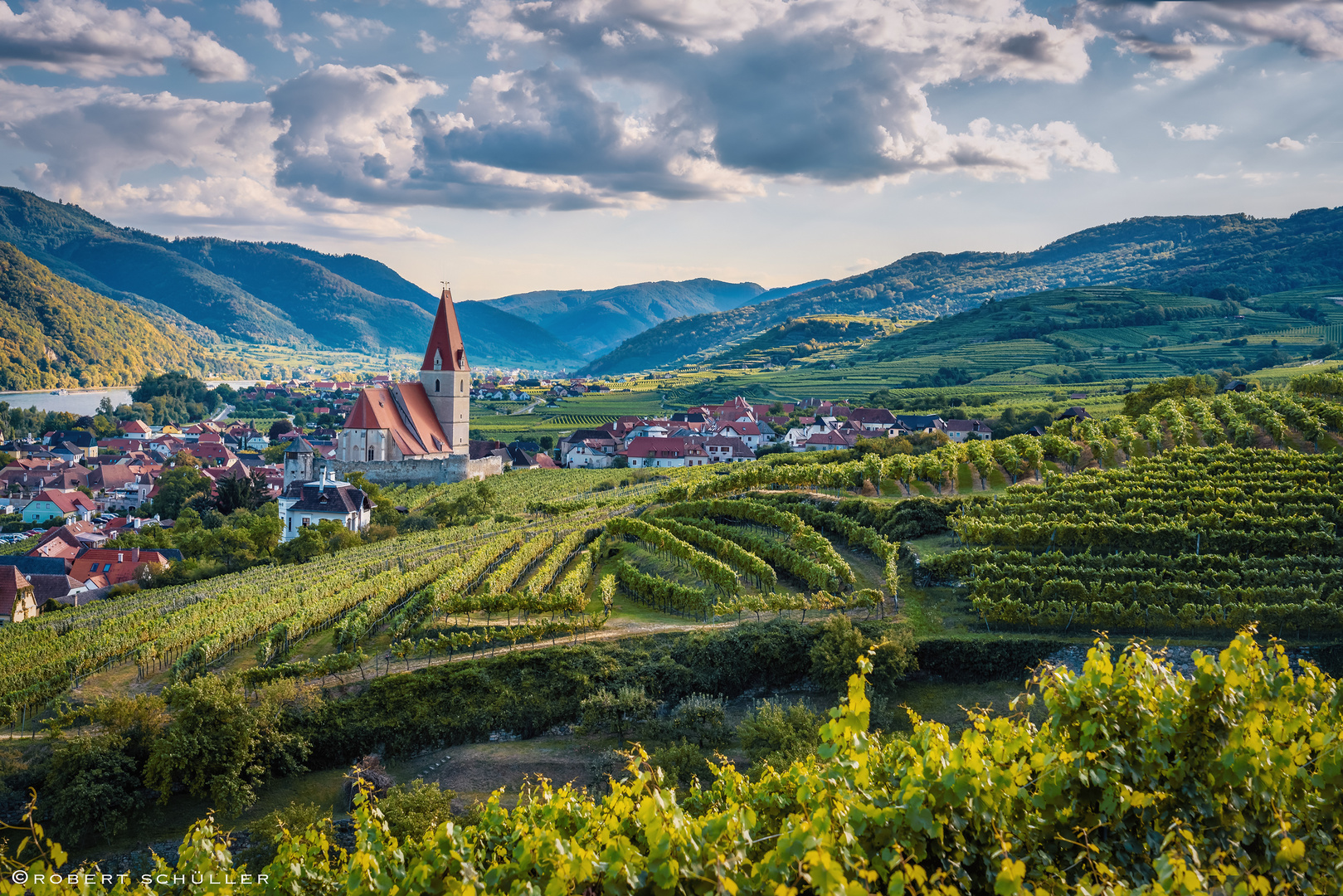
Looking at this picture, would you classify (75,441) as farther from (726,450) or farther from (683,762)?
(683,762)

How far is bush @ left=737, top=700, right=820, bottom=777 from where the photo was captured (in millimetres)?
21422

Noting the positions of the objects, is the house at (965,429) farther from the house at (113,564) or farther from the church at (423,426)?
the house at (113,564)

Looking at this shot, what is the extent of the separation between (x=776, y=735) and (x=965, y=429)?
83.6 metres

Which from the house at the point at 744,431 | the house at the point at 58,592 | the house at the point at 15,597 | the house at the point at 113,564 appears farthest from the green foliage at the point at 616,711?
the house at the point at 744,431

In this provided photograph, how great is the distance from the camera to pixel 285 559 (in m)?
49.7

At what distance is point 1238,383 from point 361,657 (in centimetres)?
10565

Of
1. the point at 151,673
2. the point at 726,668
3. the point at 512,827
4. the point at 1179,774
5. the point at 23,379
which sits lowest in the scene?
the point at 726,668

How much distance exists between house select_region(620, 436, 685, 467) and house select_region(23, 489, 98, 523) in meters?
58.5

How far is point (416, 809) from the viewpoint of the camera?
752 inches

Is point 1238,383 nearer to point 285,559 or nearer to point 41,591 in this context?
point 285,559

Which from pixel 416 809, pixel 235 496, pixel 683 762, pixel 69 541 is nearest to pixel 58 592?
pixel 69 541

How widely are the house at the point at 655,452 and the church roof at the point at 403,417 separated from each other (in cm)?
2516

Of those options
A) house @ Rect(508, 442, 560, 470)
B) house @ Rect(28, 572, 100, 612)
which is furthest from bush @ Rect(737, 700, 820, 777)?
house @ Rect(508, 442, 560, 470)

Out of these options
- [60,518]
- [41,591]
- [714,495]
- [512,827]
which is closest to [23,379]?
[60,518]
